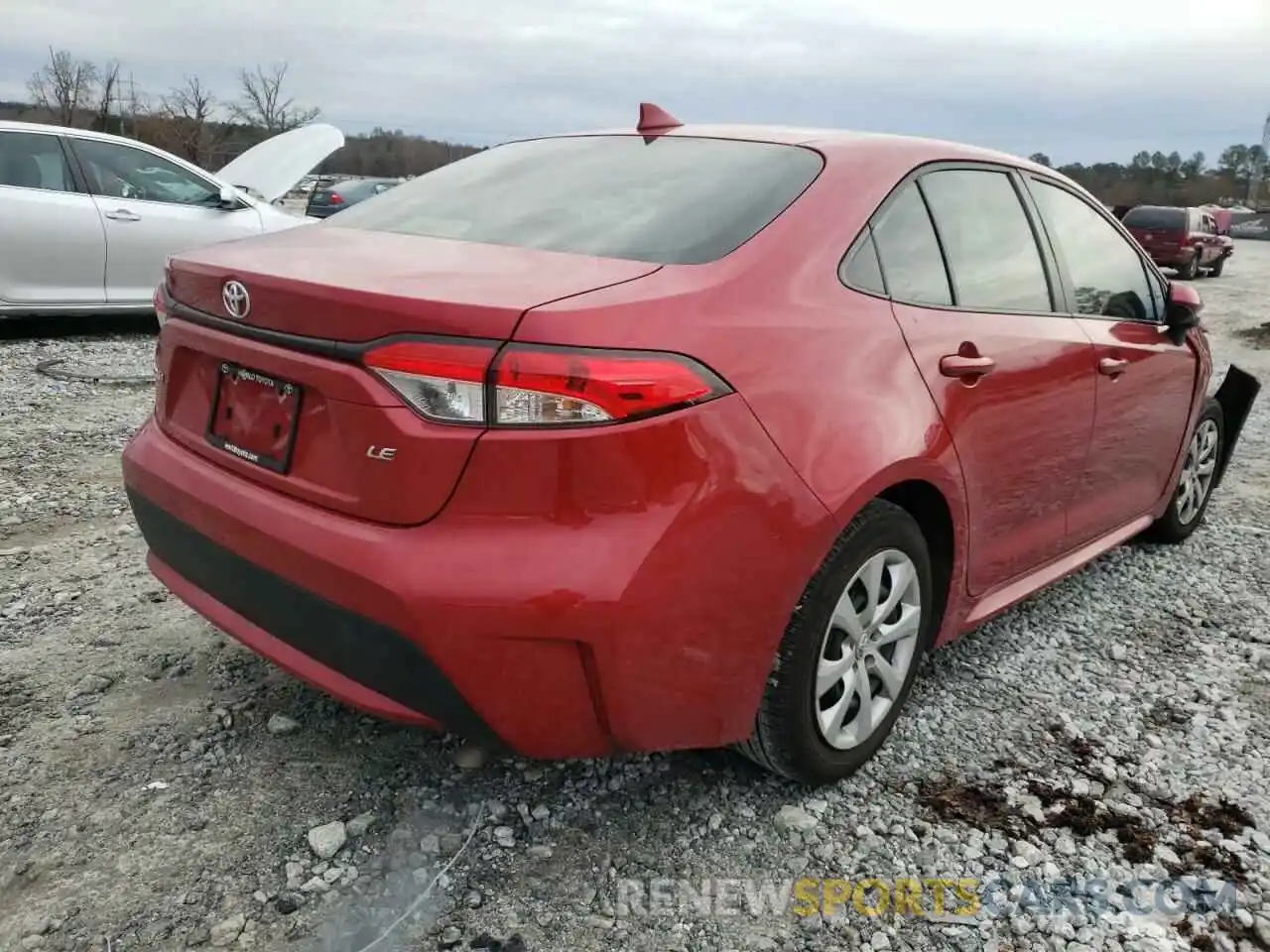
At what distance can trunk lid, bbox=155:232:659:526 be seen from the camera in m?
1.88

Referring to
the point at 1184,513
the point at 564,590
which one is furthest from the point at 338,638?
the point at 1184,513

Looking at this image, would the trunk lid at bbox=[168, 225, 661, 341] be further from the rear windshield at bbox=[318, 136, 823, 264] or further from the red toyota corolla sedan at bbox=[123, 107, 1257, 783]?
the rear windshield at bbox=[318, 136, 823, 264]

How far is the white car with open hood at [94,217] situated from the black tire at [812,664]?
254 inches

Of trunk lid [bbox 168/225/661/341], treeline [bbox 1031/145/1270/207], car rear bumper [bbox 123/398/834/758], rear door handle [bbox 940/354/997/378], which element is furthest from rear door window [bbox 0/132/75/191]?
treeline [bbox 1031/145/1270/207]

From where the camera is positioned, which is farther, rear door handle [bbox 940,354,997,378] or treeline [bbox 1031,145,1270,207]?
treeline [bbox 1031,145,1270,207]

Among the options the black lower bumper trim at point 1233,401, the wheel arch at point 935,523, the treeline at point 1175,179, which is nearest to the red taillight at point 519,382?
the wheel arch at point 935,523

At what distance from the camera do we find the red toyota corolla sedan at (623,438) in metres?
1.87

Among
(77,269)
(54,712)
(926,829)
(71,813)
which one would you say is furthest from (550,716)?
(77,269)

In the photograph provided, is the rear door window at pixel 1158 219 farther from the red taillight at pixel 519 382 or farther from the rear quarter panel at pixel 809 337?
the red taillight at pixel 519 382

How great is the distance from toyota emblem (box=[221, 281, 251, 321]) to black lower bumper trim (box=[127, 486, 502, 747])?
19.8 inches

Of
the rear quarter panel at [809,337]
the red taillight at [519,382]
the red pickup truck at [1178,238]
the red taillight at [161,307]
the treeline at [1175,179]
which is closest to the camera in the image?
the red taillight at [519,382]

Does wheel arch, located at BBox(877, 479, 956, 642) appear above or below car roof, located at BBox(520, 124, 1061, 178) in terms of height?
below

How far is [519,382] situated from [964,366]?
Answer: 1.28 m

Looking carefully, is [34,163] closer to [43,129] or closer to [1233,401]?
[43,129]
